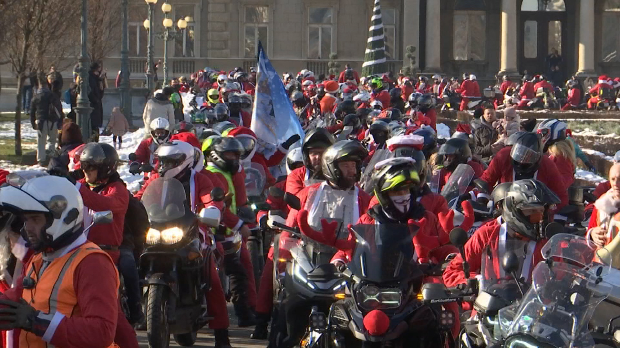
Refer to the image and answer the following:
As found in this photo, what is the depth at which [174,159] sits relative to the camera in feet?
34.1

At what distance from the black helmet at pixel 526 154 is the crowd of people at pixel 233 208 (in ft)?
0.04

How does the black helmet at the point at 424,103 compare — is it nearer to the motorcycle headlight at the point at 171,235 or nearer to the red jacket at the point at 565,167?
the red jacket at the point at 565,167

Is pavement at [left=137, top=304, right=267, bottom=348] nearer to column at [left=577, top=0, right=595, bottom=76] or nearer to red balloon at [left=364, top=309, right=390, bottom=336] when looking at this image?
red balloon at [left=364, top=309, right=390, bottom=336]

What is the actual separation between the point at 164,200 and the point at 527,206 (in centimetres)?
296

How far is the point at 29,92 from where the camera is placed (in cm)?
4331

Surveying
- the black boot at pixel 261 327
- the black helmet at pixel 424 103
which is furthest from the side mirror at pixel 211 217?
the black helmet at pixel 424 103

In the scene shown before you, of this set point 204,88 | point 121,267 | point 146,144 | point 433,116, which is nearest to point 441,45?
point 204,88

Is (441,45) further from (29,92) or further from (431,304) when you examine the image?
(431,304)

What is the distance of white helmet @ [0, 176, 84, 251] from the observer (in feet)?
17.3

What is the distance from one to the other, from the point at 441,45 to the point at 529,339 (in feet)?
184

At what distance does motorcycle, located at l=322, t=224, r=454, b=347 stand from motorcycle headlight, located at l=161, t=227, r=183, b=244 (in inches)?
93.3

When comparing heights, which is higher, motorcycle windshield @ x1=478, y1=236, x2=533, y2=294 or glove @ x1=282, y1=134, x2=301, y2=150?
glove @ x1=282, y1=134, x2=301, y2=150

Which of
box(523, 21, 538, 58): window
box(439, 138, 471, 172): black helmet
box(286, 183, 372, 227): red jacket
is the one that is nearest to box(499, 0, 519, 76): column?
box(523, 21, 538, 58): window

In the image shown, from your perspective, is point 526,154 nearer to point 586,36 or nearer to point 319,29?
point 586,36
